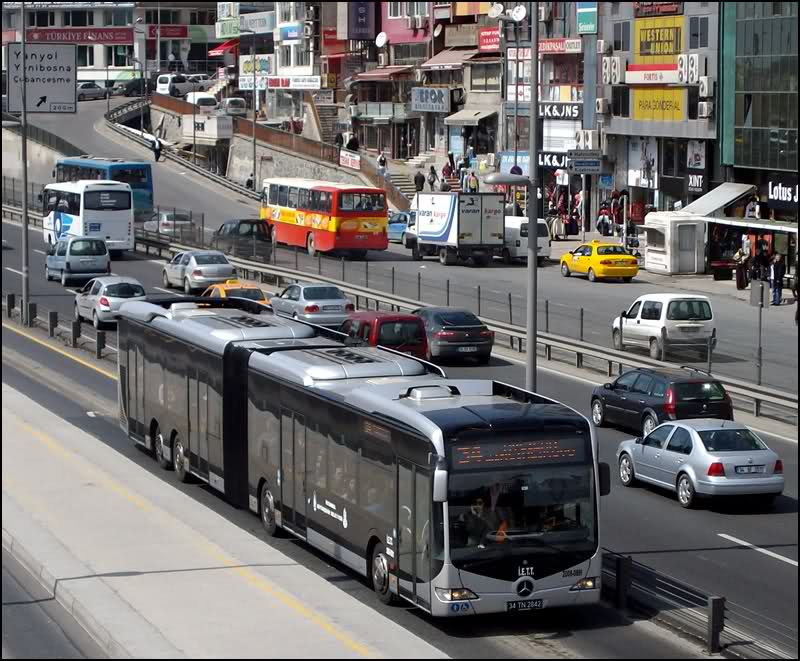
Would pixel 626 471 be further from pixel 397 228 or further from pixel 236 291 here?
pixel 397 228

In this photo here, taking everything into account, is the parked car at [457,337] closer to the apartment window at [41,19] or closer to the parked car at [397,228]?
the parked car at [397,228]

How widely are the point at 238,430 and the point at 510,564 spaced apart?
22.8 feet

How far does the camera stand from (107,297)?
141ft

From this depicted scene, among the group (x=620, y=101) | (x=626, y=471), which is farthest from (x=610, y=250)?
(x=626, y=471)

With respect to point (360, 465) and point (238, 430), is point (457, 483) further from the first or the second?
point (238, 430)

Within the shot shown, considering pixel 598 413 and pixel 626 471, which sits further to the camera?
pixel 598 413

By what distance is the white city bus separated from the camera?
5881 cm

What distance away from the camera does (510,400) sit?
55.3 feet

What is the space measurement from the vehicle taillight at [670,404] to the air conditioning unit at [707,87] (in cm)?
3583

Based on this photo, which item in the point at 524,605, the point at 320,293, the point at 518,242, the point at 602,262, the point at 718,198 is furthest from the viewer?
the point at 518,242

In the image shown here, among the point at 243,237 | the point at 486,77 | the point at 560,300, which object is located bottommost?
the point at 560,300

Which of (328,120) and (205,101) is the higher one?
(205,101)

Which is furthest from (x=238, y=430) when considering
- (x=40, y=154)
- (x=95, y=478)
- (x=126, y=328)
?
(x=40, y=154)

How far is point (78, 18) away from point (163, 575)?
141991 millimetres
